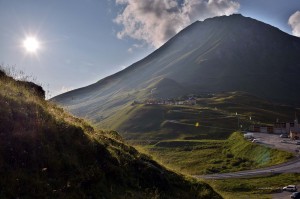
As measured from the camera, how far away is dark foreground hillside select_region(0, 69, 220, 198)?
33.6 feet

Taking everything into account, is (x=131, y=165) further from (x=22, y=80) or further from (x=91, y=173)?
Answer: (x=22, y=80)

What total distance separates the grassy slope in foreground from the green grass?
36.0 feet

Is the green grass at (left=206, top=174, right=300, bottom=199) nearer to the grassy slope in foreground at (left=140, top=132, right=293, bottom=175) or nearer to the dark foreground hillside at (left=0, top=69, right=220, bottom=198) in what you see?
the grassy slope in foreground at (left=140, top=132, right=293, bottom=175)

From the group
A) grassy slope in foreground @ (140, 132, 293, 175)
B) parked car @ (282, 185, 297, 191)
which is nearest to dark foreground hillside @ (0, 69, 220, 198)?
parked car @ (282, 185, 297, 191)

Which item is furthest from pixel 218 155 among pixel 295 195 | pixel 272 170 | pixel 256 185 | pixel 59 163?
pixel 59 163

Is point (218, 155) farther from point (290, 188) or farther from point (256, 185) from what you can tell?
point (290, 188)

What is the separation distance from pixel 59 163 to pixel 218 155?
10706 cm

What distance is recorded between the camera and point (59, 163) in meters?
11.3

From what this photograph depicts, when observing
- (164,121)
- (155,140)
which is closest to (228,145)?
(155,140)

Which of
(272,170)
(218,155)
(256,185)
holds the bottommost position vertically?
(256,185)

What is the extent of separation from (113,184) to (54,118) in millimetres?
3194

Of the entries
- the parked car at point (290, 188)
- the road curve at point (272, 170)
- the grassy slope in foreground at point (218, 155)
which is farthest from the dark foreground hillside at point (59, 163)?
the road curve at point (272, 170)

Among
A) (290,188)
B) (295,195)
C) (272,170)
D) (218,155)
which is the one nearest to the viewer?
(295,195)

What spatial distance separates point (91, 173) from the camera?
464 inches
